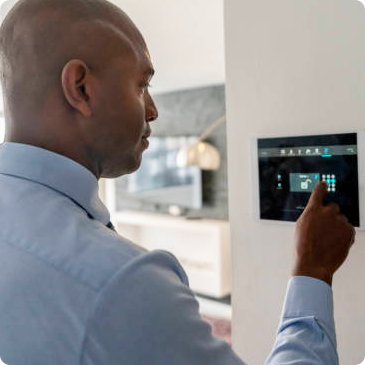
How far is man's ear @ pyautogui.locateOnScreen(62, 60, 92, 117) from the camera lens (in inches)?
18.9

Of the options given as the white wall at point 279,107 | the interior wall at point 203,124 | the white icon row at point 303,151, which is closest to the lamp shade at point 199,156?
the interior wall at point 203,124

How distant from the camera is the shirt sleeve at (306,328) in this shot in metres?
0.52

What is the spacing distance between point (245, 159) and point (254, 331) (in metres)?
0.35

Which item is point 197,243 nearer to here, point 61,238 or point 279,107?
point 279,107

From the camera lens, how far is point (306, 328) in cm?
55

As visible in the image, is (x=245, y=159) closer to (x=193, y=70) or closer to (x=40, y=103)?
(x=40, y=103)

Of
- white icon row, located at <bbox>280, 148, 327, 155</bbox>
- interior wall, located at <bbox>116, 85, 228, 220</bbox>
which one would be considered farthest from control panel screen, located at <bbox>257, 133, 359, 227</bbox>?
interior wall, located at <bbox>116, 85, 228, 220</bbox>

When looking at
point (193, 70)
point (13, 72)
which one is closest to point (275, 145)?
point (13, 72)

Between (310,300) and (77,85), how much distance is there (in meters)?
0.41

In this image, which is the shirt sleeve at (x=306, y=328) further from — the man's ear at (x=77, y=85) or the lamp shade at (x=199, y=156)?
the lamp shade at (x=199, y=156)

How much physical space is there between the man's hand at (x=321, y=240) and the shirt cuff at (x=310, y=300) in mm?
14

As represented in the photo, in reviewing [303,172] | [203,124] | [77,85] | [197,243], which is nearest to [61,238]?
[77,85]

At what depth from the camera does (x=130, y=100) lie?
1.75 feet

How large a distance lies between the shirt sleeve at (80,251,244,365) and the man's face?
0.17 metres
